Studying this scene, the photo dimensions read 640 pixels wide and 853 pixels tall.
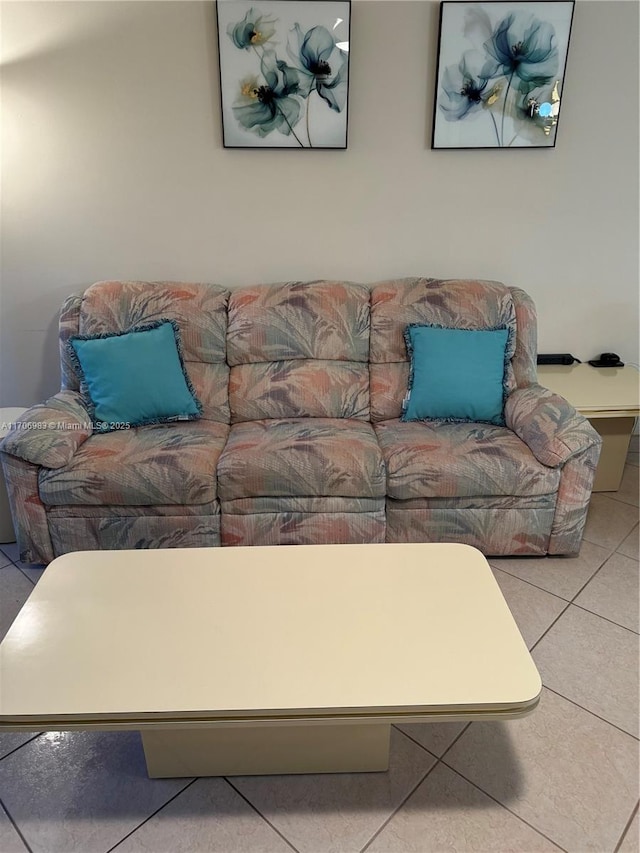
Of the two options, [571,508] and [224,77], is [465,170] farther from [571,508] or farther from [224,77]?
[571,508]

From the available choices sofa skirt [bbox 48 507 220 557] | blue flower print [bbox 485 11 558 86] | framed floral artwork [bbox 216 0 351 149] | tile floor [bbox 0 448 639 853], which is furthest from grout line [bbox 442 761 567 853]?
blue flower print [bbox 485 11 558 86]

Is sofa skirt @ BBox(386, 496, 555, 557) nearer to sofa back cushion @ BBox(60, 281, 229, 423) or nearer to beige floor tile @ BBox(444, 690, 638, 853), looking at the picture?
beige floor tile @ BBox(444, 690, 638, 853)

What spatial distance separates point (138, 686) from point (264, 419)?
139 centimetres

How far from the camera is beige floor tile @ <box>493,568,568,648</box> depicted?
6.18ft

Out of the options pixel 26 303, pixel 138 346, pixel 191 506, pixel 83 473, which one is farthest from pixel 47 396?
pixel 191 506

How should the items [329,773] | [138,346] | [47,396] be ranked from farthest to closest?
[47,396] → [138,346] → [329,773]

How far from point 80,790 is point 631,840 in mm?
1287

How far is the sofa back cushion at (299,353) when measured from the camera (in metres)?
2.44

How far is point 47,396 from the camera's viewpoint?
2.91 metres

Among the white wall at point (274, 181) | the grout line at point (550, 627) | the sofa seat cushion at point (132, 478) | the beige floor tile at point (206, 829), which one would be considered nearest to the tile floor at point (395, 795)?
the beige floor tile at point (206, 829)

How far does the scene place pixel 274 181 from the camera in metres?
2.57

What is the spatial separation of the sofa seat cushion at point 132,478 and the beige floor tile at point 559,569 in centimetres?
117

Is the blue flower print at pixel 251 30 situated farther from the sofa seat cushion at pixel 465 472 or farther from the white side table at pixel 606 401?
the white side table at pixel 606 401

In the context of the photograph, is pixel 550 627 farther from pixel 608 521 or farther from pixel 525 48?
pixel 525 48
